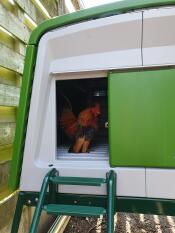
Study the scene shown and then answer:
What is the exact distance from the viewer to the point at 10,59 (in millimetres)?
2791

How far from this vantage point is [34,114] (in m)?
2.11

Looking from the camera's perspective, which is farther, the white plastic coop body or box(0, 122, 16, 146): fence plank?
box(0, 122, 16, 146): fence plank

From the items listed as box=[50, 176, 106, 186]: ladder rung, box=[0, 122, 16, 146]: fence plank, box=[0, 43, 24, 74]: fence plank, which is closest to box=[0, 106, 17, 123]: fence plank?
box=[0, 122, 16, 146]: fence plank

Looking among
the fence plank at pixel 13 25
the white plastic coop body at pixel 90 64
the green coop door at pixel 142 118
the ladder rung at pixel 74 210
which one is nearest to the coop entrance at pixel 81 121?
the white plastic coop body at pixel 90 64

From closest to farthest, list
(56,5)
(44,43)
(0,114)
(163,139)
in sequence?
(163,139) → (44,43) → (0,114) → (56,5)

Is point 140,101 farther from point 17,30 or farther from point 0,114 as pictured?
point 17,30

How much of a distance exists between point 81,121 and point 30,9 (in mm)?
1595

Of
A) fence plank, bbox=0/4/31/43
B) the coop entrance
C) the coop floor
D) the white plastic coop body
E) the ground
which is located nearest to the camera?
the white plastic coop body

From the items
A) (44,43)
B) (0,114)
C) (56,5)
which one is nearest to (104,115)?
(0,114)

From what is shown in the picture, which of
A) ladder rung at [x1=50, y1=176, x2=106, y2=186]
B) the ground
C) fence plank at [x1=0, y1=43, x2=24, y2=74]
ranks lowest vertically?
the ground

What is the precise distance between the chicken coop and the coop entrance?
261mm

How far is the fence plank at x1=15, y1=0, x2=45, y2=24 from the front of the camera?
303 cm

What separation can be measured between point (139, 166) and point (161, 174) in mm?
150

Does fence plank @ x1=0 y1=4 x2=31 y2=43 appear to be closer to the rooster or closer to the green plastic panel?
the green plastic panel
